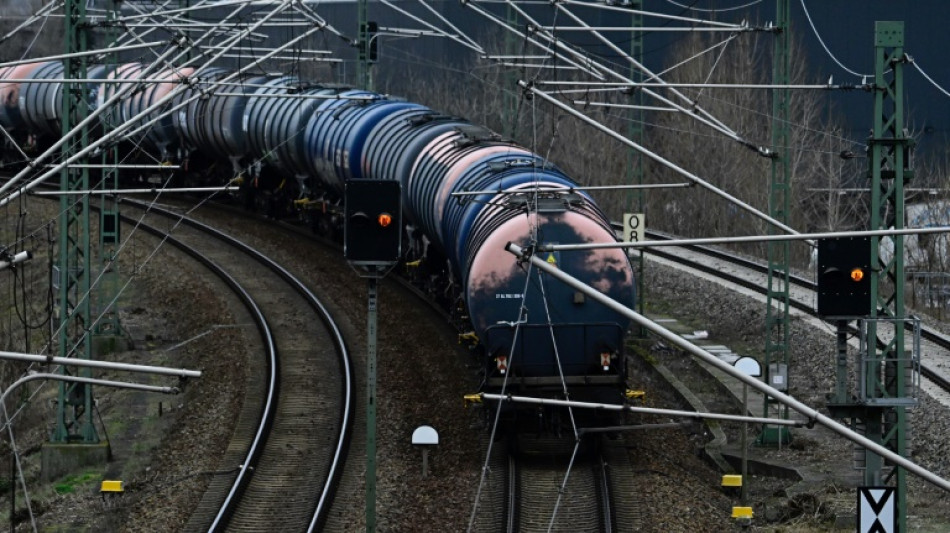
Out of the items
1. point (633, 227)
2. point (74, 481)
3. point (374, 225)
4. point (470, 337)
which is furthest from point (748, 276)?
point (374, 225)

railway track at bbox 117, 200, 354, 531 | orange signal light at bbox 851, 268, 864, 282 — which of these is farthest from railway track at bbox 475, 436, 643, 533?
orange signal light at bbox 851, 268, 864, 282

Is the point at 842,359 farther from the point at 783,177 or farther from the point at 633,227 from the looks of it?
the point at 633,227

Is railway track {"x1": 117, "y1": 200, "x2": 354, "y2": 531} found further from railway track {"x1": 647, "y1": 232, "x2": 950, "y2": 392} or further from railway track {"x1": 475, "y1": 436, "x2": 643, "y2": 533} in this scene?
railway track {"x1": 647, "y1": 232, "x2": 950, "y2": 392}

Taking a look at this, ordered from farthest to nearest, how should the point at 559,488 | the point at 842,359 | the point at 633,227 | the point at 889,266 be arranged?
the point at 633,227, the point at 559,488, the point at 889,266, the point at 842,359

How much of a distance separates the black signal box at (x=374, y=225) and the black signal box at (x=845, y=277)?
3.72 m

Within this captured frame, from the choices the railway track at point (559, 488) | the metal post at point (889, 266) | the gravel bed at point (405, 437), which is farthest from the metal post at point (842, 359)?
the gravel bed at point (405, 437)

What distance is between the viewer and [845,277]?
41.9 feet

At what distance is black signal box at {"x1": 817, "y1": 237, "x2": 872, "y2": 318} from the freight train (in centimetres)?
253

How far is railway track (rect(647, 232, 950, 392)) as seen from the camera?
25.8 meters

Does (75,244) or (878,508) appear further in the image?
(75,244)

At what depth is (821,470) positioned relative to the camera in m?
19.6

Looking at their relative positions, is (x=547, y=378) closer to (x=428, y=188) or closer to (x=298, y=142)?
(x=428, y=188)

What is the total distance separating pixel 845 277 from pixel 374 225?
413 centimetres

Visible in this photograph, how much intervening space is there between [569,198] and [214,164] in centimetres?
2501
